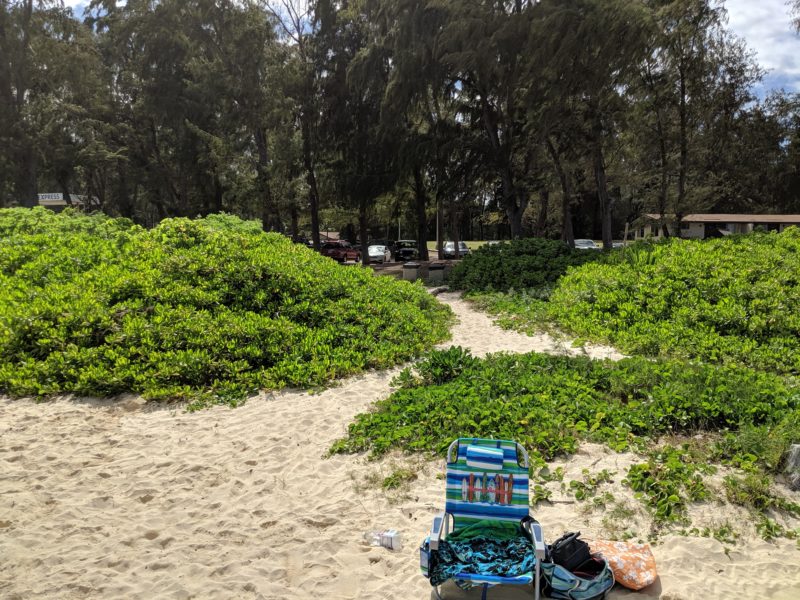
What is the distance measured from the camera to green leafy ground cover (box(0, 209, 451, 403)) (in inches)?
285

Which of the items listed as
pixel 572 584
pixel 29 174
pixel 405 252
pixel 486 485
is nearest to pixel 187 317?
pixel 486 485

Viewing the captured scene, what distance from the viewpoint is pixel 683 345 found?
27.0 ft

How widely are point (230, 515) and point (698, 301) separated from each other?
8.87 meters

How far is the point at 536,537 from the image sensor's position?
3.15m

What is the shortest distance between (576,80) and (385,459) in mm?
16480

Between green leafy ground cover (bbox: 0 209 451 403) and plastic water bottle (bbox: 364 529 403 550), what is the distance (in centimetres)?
342

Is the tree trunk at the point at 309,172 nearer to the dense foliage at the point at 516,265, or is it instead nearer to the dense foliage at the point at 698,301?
the dense foliage at the point at 516,265

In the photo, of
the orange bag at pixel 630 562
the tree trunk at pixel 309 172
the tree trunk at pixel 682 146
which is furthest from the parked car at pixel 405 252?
the orange bag at pixel 630 562

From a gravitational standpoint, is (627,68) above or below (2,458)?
above

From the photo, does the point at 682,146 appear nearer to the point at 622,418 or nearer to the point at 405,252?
the point at 405,252

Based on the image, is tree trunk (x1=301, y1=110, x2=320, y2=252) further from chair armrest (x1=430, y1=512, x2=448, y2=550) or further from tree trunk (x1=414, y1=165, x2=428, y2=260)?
chair armrest (x1=430, y1=512, x2=448, y2=550)

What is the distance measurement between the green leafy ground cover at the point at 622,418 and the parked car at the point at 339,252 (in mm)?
25115

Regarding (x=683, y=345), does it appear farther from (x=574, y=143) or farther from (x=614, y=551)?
(x=574, y=143)

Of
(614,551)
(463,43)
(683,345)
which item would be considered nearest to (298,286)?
(683,345)
